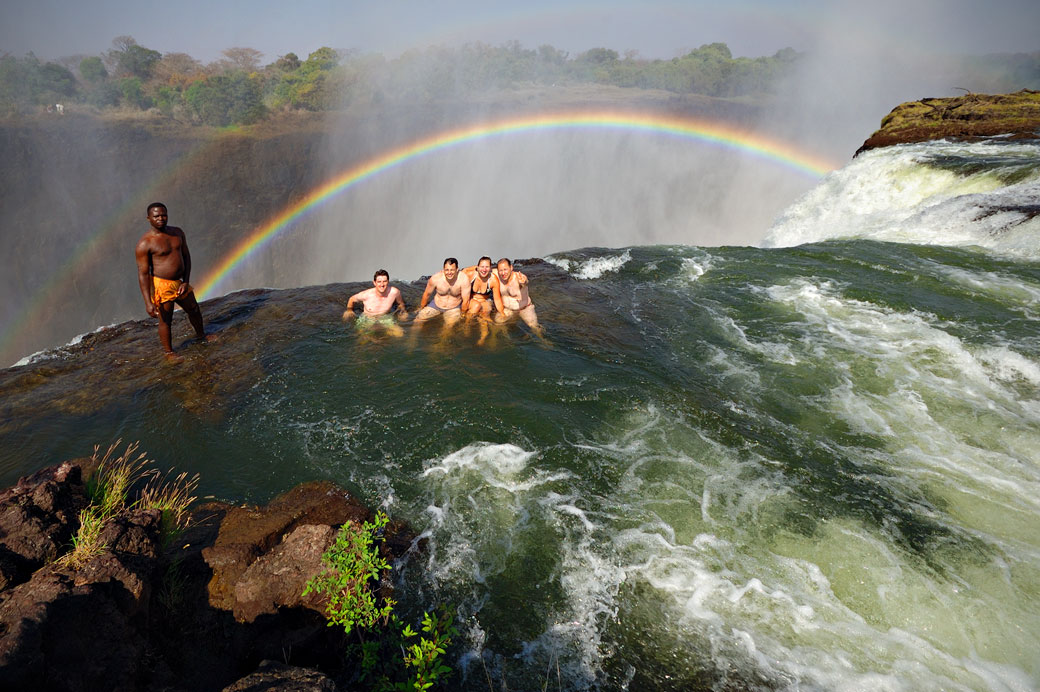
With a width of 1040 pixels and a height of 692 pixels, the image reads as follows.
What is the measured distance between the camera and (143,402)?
552 cm

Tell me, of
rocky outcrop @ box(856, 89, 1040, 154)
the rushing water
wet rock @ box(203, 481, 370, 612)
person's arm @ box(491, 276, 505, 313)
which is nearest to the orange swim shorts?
the rushing water

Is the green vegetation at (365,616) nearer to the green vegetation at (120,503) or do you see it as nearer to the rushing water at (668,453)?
the rushing water at (668,453)

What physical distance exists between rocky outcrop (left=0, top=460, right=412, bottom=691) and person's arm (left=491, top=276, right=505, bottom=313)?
Result: 14.5ft

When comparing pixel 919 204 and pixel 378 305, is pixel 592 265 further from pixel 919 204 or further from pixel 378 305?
pixel 919 204

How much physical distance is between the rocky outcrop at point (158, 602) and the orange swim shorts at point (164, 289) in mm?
3214

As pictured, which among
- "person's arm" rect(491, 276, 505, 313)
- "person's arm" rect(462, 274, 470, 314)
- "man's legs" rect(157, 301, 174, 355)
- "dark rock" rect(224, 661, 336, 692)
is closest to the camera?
"dark rock" rect(224, 661, 336, 692)

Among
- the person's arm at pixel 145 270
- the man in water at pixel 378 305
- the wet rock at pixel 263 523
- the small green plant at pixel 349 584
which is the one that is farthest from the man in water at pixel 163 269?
the small green plant at pixel 349 584

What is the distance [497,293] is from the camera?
24.9ft

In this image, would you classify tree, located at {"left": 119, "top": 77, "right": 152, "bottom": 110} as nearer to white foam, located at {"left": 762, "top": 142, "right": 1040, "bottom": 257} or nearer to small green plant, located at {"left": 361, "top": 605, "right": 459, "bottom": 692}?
white foam, located at {"left": 762, "top": 142, "right": 1040, "bottom": 257}

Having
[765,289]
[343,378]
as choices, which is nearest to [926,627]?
[343,378]

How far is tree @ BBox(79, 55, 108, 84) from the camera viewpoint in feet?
110

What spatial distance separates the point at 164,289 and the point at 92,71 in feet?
136

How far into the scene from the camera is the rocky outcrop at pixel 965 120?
15055 mm

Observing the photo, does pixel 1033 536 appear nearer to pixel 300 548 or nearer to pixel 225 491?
pixel 300 548
